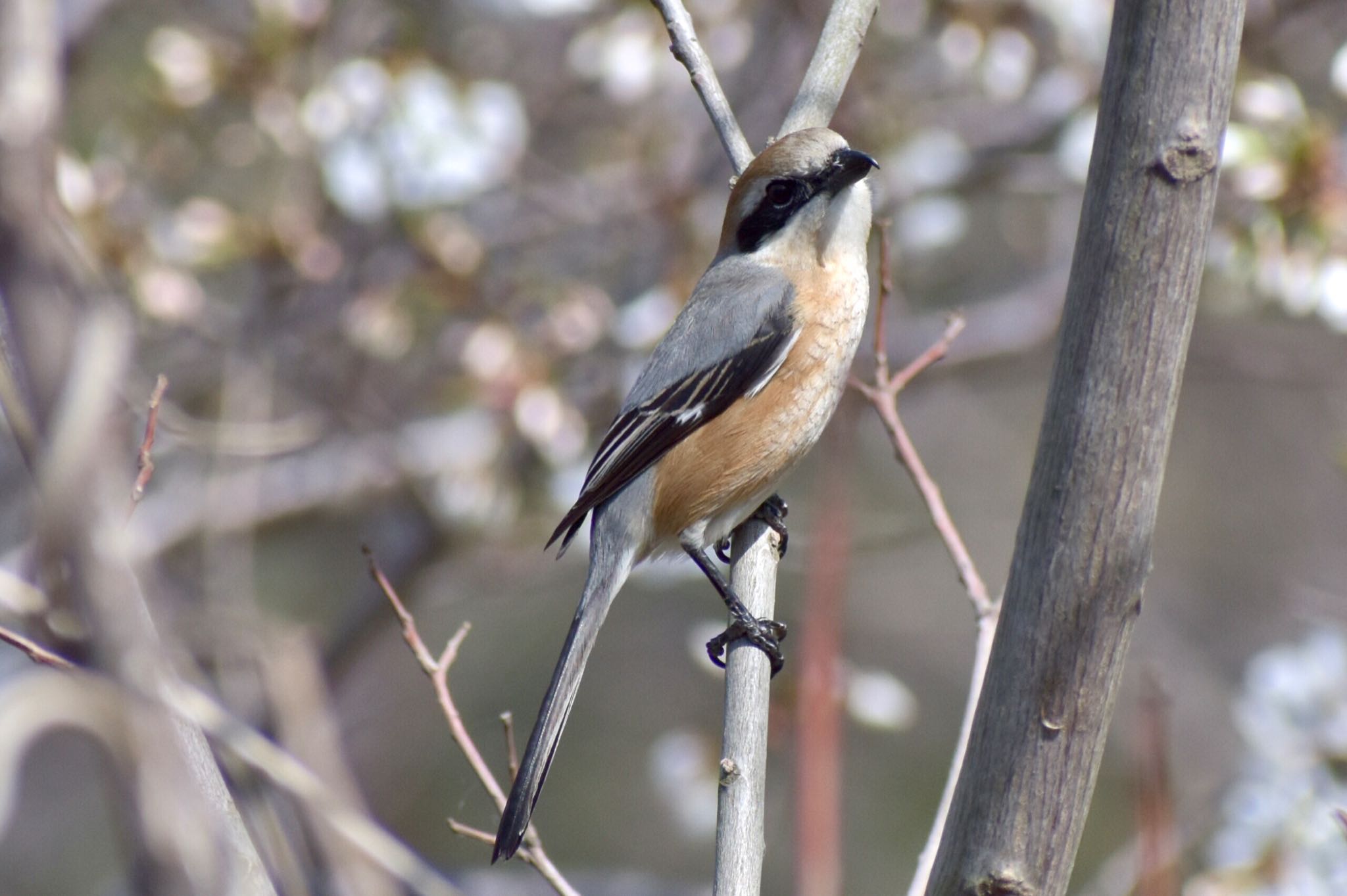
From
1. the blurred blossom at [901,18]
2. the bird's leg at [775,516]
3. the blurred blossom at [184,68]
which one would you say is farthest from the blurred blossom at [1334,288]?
the blurred blossom at [184,68]

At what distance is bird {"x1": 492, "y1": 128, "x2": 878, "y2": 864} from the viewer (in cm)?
292

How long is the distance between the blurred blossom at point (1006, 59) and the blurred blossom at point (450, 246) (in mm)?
1854

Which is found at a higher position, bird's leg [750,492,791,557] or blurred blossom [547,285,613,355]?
blurred blossom [547,285,613,355]

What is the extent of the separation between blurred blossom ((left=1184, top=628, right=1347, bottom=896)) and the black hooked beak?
160 centimetres

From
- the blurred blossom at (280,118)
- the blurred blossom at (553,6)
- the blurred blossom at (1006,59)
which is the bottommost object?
the blurred blossom at (280,118)

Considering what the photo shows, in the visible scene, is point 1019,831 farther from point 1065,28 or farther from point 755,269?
point 1065,28

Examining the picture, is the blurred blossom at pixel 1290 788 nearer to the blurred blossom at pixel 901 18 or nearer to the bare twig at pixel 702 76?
the bare twig at pixel 702 76

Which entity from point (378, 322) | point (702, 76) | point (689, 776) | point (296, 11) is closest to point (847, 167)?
point (702, 76)

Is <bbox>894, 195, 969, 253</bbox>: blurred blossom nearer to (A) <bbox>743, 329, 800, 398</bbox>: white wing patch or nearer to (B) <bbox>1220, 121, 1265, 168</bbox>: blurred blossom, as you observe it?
(B) <bbox>1220, 121, 1265, 168</bbox>: blurred blossom

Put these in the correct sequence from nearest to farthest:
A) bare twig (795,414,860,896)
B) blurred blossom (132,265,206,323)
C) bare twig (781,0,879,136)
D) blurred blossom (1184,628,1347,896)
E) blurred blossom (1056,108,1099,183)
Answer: bare twig (795,414,860,896) < bare twig (781,0,879,136) < blurred blossom (1184,628,1347,896) < blurred blossom (1056,108,1099,183) < blurred blossom (132,265,206,323)

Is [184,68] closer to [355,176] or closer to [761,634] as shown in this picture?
[355,176]

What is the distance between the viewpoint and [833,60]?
2584 millimetres

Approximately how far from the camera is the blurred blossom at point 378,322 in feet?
14.3

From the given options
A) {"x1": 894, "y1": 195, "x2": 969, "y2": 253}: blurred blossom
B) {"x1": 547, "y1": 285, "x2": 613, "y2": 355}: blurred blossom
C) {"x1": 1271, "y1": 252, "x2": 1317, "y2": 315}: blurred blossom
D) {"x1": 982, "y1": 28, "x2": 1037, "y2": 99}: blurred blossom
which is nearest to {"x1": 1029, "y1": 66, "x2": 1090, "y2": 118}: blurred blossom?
{"x1": 982, "y1": 28, "x2": 1037, "y2": 99}: blurred blossom
